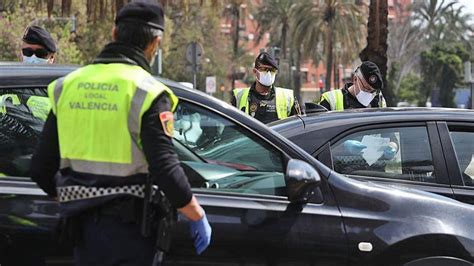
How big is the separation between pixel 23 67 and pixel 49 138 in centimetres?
78

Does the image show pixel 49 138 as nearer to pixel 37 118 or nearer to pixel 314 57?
pixel 37 118

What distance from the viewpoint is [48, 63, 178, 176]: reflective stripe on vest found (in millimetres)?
2426

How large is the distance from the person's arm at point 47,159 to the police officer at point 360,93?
12.4 ft

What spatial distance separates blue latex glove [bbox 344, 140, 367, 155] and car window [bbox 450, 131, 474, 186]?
0.63 metres

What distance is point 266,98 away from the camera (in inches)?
280

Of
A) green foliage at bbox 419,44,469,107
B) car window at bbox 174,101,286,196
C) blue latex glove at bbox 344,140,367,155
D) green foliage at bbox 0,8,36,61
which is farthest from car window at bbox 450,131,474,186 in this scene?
green foliage at bbox 419,44,469,107

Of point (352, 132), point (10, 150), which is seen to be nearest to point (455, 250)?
point (352, 132)

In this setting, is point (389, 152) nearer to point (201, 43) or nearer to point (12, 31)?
point (12, 31)

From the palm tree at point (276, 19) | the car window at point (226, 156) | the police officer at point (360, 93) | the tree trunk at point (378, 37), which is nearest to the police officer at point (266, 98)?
the police officer at point (360, 93)

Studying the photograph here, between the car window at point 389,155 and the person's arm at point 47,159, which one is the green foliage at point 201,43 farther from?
the person's arm at point 47,159

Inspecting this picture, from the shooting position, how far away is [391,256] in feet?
10.7

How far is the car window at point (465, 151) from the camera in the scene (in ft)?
14.6

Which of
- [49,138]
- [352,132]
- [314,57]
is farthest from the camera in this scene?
[314,57]

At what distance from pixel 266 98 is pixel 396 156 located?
277cm
